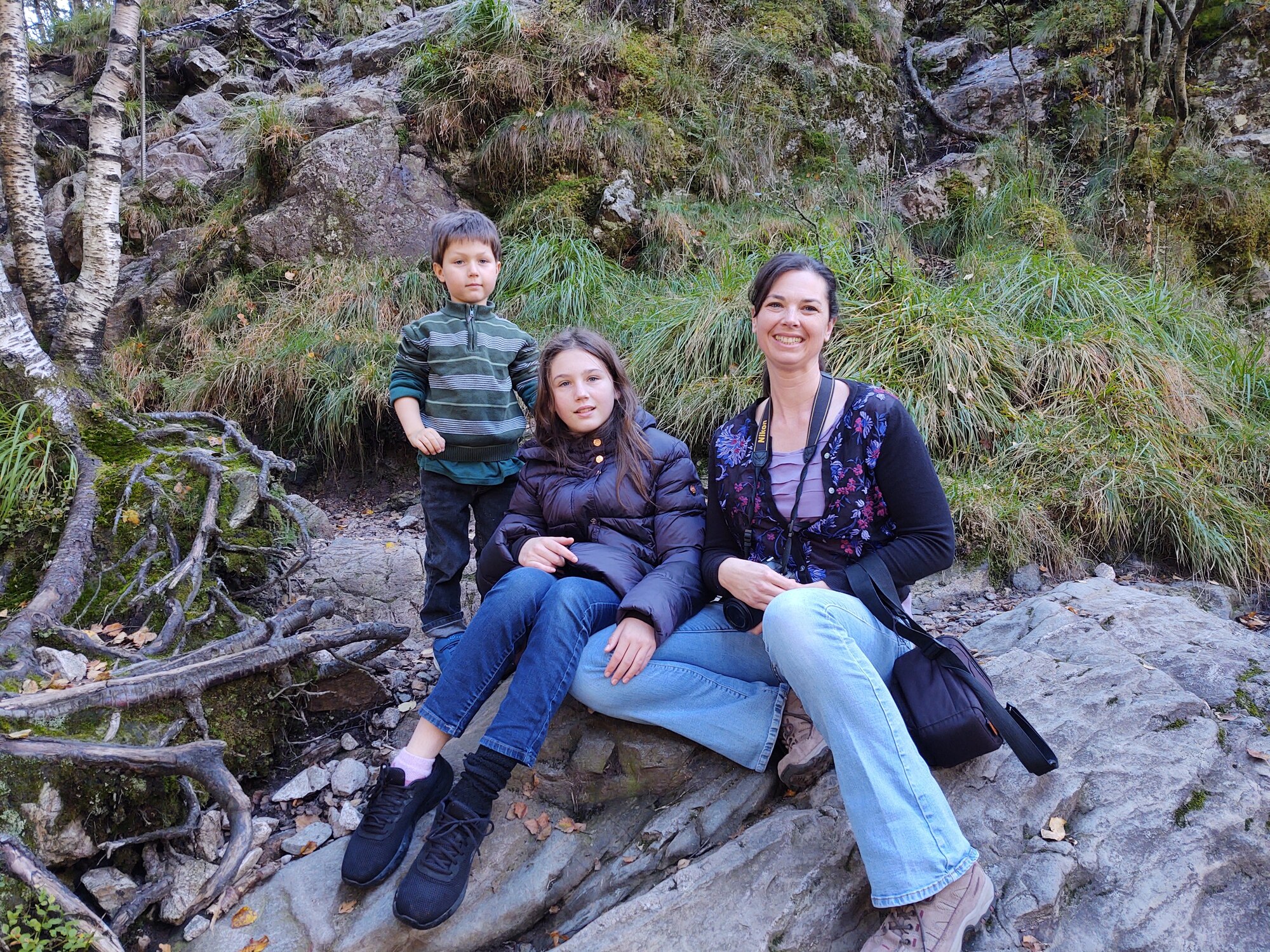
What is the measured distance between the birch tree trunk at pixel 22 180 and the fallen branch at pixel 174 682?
235 cm

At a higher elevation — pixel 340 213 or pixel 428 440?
pixel 340 213

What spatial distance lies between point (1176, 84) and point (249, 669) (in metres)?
7.86

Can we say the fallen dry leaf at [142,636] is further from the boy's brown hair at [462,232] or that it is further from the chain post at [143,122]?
the chain post at [143,122]

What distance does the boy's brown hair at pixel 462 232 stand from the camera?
106 inches

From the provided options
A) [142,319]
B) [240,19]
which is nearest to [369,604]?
[142,319]

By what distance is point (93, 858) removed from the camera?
1926mm

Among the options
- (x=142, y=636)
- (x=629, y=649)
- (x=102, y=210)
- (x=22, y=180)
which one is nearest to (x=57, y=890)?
(x=142, y=636)


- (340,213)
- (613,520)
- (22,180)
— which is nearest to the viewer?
(613,520)

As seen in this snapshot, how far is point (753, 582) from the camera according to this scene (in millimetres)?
1910

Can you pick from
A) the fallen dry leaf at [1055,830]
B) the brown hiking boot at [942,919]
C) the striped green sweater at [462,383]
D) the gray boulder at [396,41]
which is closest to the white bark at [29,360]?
the striped green sweater at [462,383]

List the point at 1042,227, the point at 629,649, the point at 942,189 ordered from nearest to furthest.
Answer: the point at 629,649, the point at 1042,227, the point at 942,189

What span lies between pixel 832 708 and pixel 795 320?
1002mm

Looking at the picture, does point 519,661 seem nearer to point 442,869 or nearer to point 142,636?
point 442,869

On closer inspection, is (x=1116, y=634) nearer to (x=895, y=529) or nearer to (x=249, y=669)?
(x=895, y=529)
